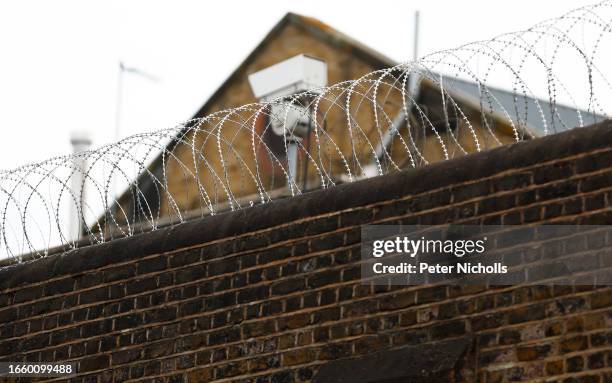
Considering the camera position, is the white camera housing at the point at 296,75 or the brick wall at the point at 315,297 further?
the white camera housing at the point at 296,75

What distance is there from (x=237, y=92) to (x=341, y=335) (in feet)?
42.9

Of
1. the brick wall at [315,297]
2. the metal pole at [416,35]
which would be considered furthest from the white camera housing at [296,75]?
the brick wall at [315,297]

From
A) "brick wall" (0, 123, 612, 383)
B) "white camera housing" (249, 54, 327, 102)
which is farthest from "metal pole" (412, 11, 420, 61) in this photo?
"brick wall" (0, 123, 612, 383)

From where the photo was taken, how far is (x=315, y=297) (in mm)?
9125

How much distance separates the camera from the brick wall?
318 inches

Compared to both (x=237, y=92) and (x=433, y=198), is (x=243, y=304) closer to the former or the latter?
(x=433, y=198)

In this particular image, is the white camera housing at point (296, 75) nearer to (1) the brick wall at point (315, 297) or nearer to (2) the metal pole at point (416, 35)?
(2) the metal pole at point (416, 35)

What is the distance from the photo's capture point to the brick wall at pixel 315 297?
8070 millimetres

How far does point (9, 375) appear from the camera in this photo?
10.6 metres

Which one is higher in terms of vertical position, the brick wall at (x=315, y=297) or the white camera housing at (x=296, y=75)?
the white camera housing at (x=296, y=75)

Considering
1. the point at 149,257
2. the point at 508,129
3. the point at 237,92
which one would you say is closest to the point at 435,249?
the point at 149,257

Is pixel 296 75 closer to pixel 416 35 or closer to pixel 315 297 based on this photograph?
pixel 416 35

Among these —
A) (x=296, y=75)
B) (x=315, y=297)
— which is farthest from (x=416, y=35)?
(x=315, y=297)

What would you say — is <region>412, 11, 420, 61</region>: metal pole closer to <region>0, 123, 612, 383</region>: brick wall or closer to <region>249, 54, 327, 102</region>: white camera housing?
<region>249, 54, 327, 102</region>: white camera housing
